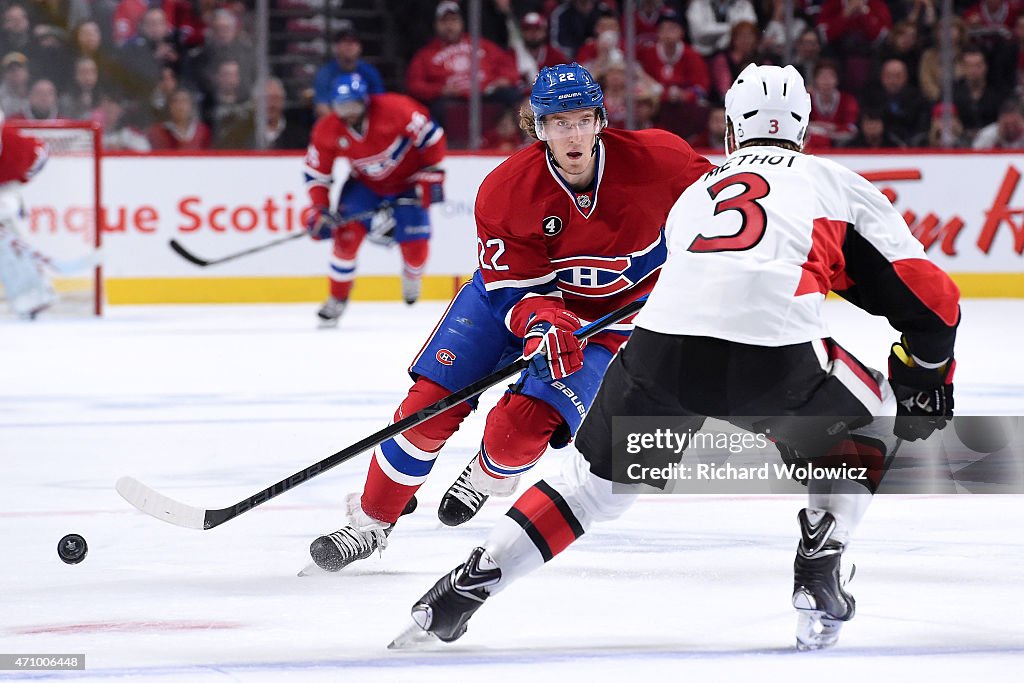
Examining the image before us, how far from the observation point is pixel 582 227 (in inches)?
113

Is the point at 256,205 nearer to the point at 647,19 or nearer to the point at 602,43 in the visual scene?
the point at 602,43

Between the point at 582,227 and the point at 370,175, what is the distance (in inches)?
204

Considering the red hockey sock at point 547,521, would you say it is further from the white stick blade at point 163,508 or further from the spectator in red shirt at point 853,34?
the spectator in red shirt at point 853,34

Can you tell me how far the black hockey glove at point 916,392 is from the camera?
2223 millimetres

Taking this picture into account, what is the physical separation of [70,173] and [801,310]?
6.74 m

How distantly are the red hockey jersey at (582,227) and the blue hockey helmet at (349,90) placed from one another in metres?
4.79

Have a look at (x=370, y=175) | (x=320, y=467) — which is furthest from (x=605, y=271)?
(x=370, y=175)

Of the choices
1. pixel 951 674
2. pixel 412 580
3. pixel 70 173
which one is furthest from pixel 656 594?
pixel 70 173

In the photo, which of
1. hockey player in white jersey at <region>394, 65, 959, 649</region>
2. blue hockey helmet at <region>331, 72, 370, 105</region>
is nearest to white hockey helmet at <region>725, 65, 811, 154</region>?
hockey player in white jersey at <region>394, 65, 959, 649</region>

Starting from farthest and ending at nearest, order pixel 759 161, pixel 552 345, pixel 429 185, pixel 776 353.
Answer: pixel 429 185
pixel 552 345
pixel 759 161
pixel 776 353

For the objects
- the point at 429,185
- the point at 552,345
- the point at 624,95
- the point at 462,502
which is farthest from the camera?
the point at 624,95

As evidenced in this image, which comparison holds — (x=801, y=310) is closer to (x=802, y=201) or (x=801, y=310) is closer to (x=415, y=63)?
(x=802, y=201)

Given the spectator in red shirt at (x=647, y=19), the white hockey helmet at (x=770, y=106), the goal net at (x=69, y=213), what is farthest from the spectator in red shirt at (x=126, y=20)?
the white hockey helmet at (x=770, y=106)

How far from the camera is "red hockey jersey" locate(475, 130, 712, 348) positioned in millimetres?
2807
